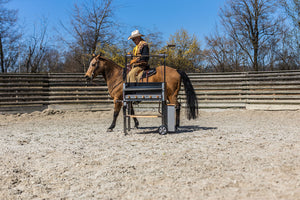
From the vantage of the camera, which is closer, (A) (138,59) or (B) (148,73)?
(A) (138,59)

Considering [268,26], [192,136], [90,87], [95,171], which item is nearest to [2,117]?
[90,87]

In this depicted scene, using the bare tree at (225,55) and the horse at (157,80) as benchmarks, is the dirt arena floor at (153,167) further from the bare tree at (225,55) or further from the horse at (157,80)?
the bare tree at (225,55)

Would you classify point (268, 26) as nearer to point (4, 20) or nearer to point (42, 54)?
point (42, 54)

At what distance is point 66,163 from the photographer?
4.22 metres

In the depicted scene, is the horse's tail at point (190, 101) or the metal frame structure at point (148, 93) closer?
the metal frame structure at point (148, 93)

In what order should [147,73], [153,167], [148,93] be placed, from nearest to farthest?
[153,167], [148,93], [147,73]

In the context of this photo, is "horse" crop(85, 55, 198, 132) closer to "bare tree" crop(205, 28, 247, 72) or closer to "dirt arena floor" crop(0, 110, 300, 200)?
"dirt arena floor" crop(0, 110, 300, 200)

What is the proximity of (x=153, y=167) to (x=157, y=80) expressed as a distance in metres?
3.93

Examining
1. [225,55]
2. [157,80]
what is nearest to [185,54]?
[225,55]

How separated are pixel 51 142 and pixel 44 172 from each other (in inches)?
85.2

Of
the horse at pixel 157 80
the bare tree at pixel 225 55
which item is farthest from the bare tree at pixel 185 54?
the horse at pixel 157 80

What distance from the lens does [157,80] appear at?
7555 millimetres

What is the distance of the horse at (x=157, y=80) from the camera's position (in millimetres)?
7480

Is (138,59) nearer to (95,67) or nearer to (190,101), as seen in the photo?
(95,67)
